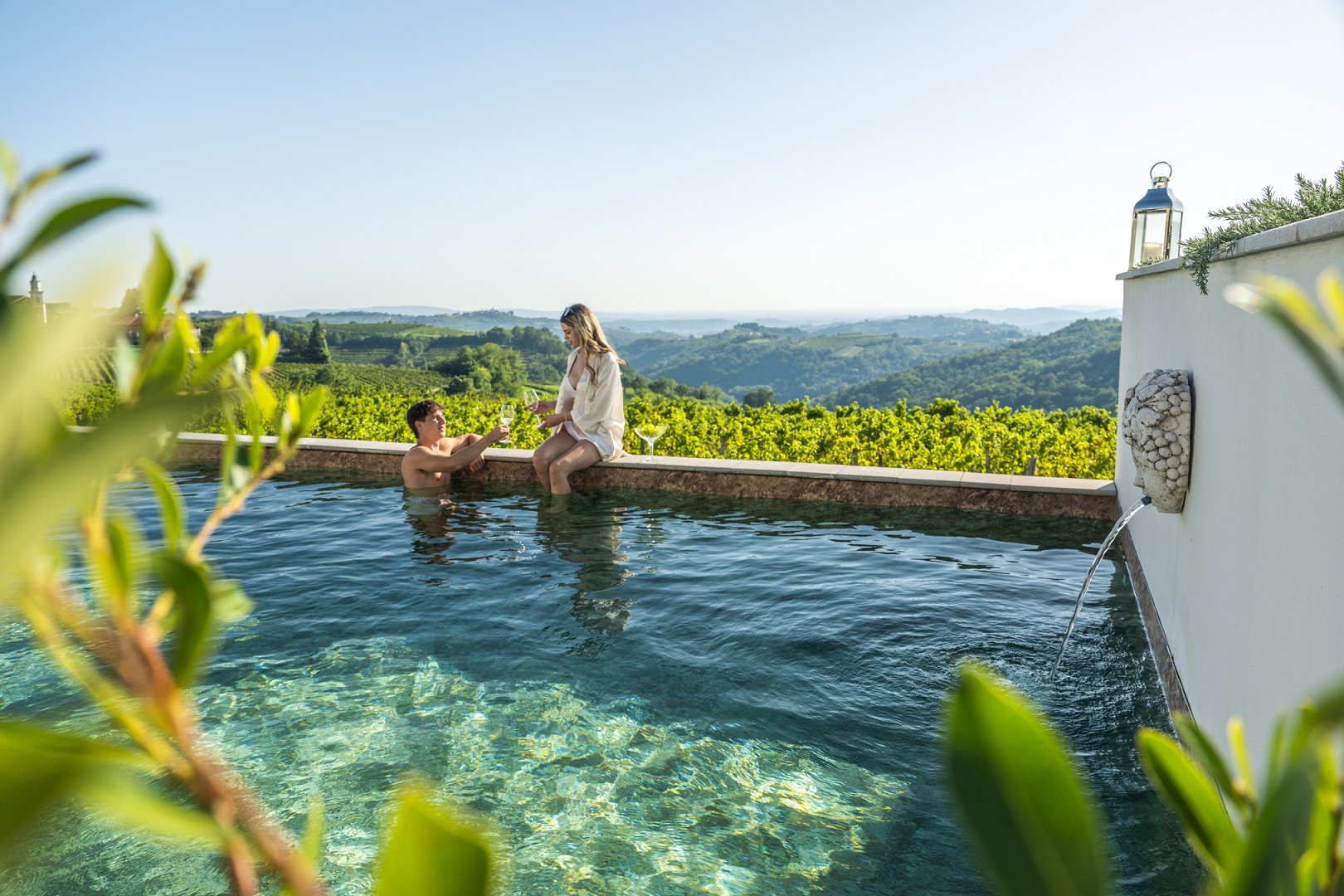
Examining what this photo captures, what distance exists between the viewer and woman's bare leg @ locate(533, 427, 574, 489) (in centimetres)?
861

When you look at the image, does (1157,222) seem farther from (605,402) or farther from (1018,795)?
(1018,795)

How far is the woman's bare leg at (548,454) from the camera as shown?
8.61m

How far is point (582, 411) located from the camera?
8.65 m

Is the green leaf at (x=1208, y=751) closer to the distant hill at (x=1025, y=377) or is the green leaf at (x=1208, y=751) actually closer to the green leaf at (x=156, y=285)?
the green leaf at (x=156, y=285)

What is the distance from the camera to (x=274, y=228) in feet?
153

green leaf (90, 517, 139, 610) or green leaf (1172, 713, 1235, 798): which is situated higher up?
green leaf (90, 517, 139, 610)

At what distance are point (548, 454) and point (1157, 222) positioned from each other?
231 inches

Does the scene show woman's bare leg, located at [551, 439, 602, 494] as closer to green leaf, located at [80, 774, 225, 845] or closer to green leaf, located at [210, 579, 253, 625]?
green leaf, located at [210, 579, 253, 625]

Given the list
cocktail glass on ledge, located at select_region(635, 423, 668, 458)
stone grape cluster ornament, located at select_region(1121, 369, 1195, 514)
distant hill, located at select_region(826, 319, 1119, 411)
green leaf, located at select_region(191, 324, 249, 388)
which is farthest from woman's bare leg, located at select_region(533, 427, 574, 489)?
distant hill, located at select_region(826, 319, 1119, 411)

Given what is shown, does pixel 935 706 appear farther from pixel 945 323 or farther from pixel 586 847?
pixel 945 323

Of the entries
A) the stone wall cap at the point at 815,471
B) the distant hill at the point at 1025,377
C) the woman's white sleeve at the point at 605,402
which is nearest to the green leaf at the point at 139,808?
the stone wall cap at the point at 815,471

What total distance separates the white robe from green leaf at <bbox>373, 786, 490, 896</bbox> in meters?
8.14

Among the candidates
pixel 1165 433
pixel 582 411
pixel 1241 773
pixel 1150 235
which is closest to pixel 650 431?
pixel 582 411

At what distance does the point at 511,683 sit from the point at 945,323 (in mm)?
198554
